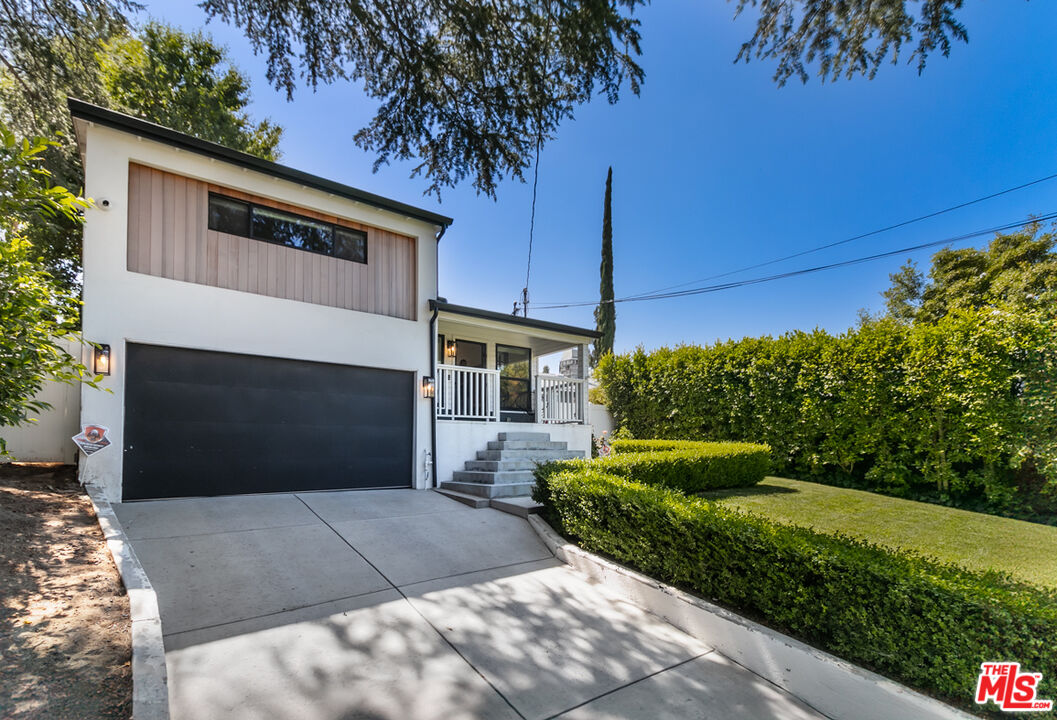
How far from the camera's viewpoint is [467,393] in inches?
351

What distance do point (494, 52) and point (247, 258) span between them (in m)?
5.44

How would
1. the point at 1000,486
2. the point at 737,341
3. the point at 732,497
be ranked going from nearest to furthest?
the point at 1000,486
the point at 732,497
the point at 737,341

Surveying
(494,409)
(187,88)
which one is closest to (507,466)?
(494,409)

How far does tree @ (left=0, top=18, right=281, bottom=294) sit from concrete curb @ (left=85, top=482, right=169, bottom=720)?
4106mm

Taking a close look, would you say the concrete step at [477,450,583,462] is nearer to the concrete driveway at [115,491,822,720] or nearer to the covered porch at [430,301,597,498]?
the covered porch at [430,301,597,498]

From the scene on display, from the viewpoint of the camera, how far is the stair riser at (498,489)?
697 centimetres

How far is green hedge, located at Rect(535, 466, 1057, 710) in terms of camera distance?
7.30ft

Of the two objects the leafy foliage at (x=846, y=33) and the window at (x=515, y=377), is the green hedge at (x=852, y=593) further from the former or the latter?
the window at (x=515, y=377)

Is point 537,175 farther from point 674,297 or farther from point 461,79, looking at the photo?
point 674,297

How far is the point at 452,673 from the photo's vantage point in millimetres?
2676

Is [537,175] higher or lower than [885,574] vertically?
higher

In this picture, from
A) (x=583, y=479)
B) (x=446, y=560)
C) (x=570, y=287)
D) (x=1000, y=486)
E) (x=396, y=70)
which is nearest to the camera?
(x=396, y=70)

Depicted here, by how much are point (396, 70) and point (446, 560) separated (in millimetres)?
4585

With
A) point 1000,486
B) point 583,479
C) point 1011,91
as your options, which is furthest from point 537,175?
point 1000,486
